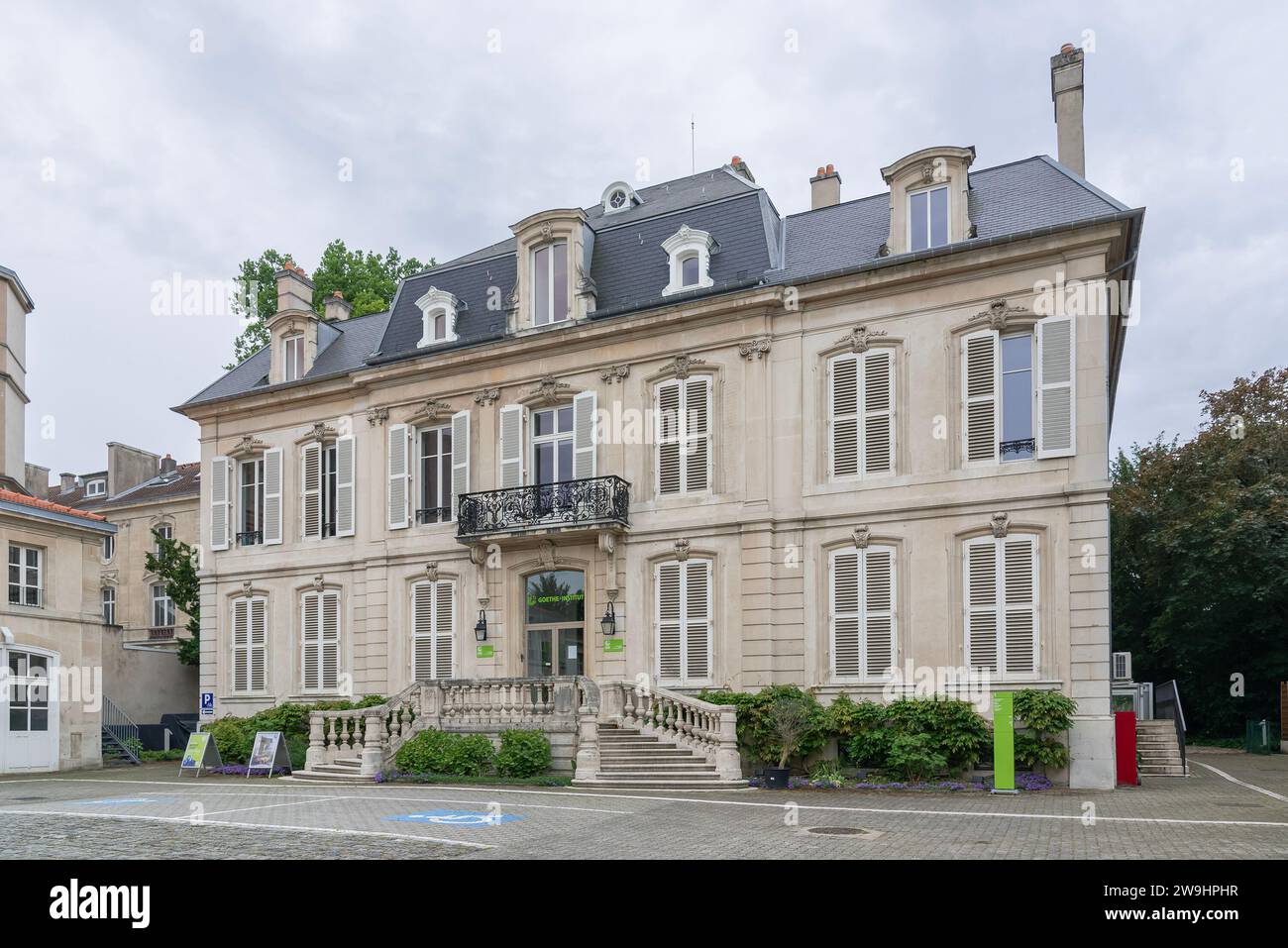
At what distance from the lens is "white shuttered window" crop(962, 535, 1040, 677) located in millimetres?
18109

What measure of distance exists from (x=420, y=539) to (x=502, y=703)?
523cm

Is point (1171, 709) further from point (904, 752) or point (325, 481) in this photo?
point (325, 481)

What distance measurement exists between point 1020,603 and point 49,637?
20.5 meters

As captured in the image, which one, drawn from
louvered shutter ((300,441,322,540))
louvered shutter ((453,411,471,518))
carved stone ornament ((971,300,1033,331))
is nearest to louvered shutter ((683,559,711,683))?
louvered shutter ((453,411,471,518))

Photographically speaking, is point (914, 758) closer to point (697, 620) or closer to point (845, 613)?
point (845, 613)

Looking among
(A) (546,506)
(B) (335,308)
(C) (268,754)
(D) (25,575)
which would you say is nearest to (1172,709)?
(A) (546,506)

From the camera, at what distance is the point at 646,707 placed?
19547mm

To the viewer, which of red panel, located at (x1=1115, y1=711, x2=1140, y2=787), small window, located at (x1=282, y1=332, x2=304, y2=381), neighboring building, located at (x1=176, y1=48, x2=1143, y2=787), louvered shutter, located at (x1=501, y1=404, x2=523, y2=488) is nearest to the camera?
red panel, located at (x1=1115, y1=711, x2=1140, y2=787)

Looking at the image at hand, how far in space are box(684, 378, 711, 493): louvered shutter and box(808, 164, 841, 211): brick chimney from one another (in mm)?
5239

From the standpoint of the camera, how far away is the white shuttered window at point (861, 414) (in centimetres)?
1977

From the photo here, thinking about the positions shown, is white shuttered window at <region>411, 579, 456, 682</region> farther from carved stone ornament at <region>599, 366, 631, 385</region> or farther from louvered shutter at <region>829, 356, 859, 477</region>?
louvered shutter at <region>829, 356, 859, 477</region>

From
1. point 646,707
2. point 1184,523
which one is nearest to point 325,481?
point 646,707

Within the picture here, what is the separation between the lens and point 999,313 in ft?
62.0

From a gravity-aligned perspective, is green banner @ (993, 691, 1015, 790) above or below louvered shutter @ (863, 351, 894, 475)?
below
